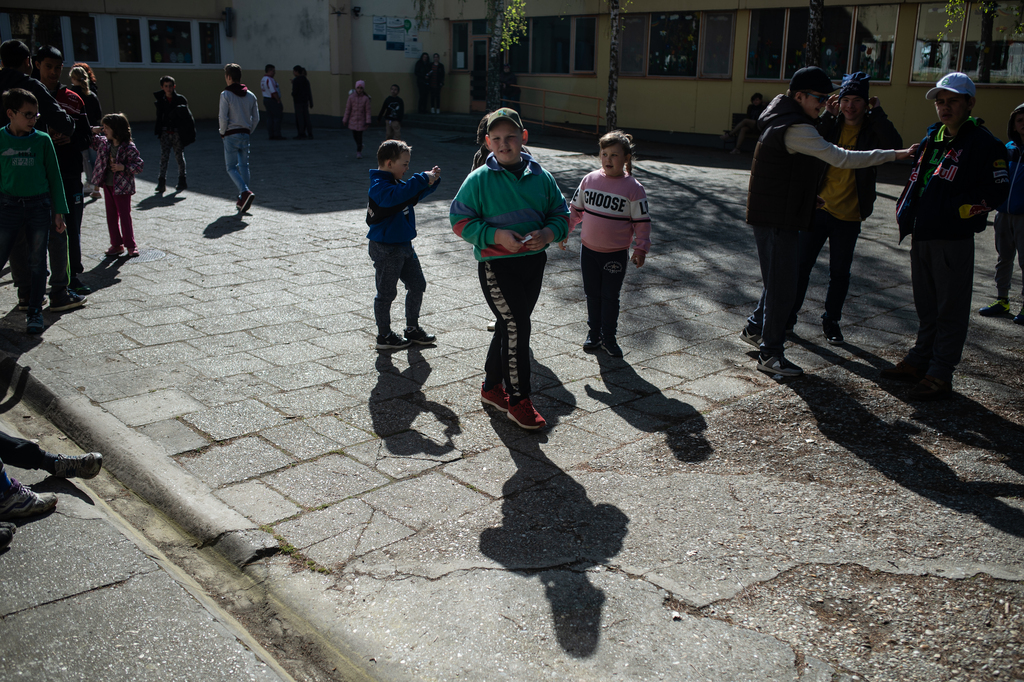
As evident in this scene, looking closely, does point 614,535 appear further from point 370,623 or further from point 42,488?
point 42,488

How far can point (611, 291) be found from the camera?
19.3 ft

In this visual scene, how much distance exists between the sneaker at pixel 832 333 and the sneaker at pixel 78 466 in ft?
16.4

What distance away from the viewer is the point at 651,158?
19.1 m

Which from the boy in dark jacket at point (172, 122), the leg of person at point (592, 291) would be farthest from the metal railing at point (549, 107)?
the leg of person at point (592, 291)

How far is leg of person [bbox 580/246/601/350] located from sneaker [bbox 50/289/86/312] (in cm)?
414

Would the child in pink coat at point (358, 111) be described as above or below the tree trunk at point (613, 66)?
below

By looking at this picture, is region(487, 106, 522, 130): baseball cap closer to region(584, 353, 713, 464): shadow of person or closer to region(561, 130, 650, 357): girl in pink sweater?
region(561, 130, 650, 357): girl in pink sweater

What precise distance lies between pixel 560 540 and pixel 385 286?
2.92m

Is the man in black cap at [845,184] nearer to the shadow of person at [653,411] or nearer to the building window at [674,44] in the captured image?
the shadow of person at [653,411]

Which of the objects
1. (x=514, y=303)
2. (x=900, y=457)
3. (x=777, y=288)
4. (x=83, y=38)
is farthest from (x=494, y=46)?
(x=900, y=457)

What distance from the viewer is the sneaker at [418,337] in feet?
20.1

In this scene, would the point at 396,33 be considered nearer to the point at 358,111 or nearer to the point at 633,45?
the point at 633,45

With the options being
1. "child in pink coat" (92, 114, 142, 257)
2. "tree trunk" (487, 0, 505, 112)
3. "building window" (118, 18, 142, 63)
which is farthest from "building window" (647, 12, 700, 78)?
Result: "child in pink coat" (92, 114, 142, 257)

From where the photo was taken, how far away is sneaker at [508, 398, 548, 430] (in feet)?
15.2
